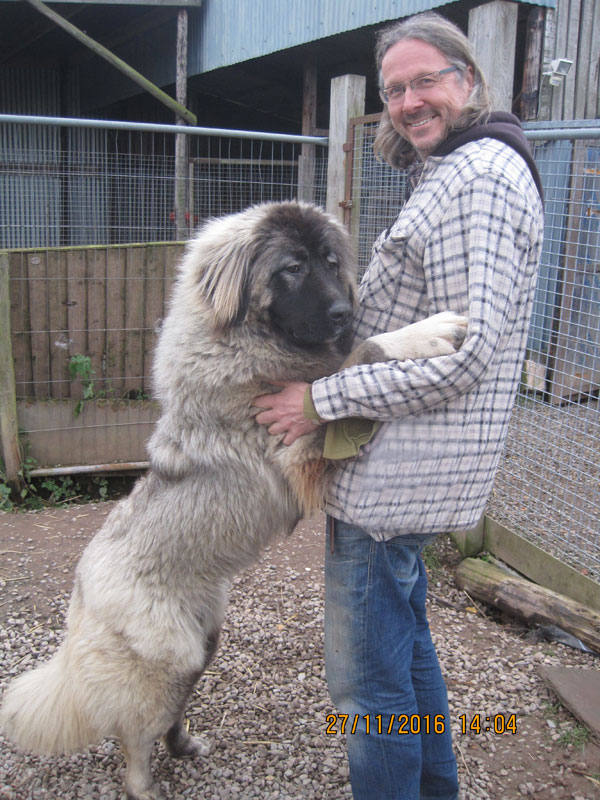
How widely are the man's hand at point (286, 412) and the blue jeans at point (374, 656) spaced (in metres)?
0.32

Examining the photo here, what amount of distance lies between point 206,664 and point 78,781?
741 mm

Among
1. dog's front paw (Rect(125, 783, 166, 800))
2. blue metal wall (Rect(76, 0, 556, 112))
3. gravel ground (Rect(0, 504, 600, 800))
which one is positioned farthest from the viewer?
blue metal wall (Rect(76, 0, 556, 112))

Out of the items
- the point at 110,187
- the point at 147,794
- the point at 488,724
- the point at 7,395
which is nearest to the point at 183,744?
the point at 147,794

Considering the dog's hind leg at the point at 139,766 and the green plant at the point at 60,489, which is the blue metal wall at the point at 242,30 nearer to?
the green plant at the point at 60,489

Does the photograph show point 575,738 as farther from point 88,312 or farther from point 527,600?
point 88,312

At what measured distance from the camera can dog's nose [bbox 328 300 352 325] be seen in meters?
2.21

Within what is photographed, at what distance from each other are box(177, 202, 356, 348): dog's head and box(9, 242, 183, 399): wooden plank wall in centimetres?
A: 302

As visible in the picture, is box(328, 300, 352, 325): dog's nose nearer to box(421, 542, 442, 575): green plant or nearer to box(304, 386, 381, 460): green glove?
box(304, 386, 381, 460): green glove

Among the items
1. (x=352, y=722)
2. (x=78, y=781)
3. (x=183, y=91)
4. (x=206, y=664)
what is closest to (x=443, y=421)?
(x=352, y=722)

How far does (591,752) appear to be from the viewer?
2.76 metres

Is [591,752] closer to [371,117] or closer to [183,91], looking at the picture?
[371,117]

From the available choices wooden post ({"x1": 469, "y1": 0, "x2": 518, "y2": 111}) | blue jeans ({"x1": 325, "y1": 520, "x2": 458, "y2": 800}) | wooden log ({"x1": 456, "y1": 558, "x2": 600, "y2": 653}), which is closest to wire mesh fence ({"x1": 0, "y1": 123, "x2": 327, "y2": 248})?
wooden post ({"x1": 469, "y1": 0, "x2": 518, "y2": 111})

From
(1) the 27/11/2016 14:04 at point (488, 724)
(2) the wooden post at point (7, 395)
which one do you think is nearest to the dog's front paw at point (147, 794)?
(1) the 27/11/2016 14:04 at point (488, 724)

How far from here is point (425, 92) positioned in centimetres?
183
